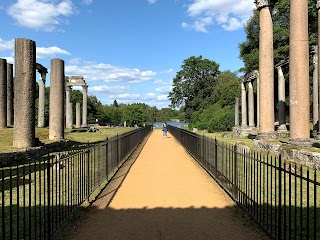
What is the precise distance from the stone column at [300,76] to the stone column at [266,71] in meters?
4.83

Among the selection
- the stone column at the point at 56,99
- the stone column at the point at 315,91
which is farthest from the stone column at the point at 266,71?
the stone column at the point at 56,99

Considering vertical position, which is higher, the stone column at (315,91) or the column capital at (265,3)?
the column capital at (265,3)

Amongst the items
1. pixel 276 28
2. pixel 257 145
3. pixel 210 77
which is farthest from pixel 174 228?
pixel 210 77

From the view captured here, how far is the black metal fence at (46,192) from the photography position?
177 inches

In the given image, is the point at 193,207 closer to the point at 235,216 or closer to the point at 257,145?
the point at 235,216

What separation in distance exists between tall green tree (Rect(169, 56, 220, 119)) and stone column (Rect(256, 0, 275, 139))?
55.4 metres

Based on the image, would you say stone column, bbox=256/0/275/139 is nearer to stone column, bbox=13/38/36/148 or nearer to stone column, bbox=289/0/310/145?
stone column, bbox=289/0/310/145

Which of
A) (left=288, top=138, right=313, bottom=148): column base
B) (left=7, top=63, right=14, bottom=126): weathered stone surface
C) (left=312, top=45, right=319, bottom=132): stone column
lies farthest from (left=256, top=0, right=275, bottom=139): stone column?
(left=7, top=63, right=14, bottom=126): weathered stone surface

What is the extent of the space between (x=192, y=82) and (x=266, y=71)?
2295 inches

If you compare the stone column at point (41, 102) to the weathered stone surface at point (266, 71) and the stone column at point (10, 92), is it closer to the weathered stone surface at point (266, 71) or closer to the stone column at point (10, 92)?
the stone column at point (10, 92)

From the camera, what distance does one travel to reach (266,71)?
66.0 feet

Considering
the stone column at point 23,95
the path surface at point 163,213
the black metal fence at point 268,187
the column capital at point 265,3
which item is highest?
the column capital at point 265,3

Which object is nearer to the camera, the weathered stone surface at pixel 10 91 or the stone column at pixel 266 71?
the stone column at pixel 266 71

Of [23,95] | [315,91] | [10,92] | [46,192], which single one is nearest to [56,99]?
[23,95]
